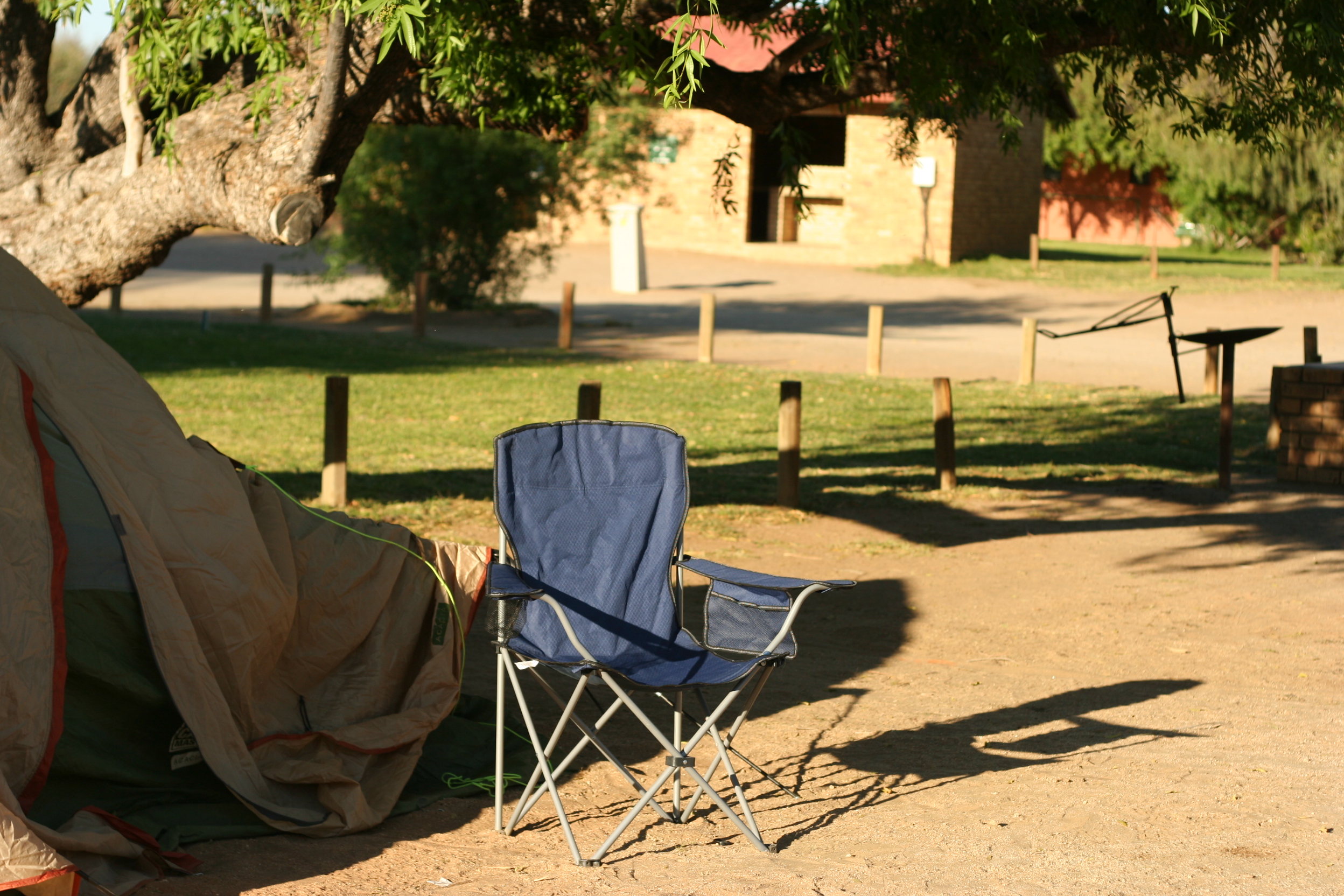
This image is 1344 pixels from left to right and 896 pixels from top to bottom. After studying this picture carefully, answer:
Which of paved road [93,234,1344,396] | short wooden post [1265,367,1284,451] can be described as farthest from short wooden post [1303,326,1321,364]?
paved road [93,234,1344,396]

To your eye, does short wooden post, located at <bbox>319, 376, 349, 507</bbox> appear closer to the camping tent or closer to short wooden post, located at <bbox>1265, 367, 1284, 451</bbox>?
the camping tent

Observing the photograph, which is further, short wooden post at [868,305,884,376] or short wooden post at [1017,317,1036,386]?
short wooden post at [868,305,884,376]

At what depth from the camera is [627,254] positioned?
28.3 metres

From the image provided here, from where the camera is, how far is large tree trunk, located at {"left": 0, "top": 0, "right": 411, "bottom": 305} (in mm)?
6469

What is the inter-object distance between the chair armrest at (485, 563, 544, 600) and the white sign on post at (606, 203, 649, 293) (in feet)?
77.4

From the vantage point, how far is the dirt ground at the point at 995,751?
4039mm

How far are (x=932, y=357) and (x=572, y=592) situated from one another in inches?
598

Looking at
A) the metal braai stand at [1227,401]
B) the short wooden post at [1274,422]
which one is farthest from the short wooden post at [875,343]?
the metal braai stand at [1227,401]

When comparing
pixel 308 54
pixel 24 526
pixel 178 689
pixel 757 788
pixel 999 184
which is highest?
pixel 999 184

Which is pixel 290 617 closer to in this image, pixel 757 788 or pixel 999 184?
pixel 757 788

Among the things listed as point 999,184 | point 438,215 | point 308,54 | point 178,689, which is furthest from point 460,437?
point 999,184

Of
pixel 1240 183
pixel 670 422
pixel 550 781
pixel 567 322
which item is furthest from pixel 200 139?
pixel 1240 183

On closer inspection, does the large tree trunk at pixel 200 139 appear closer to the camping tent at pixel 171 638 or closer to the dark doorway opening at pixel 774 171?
the camping tent at pixel 171 638

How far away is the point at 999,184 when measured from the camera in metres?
35.6
